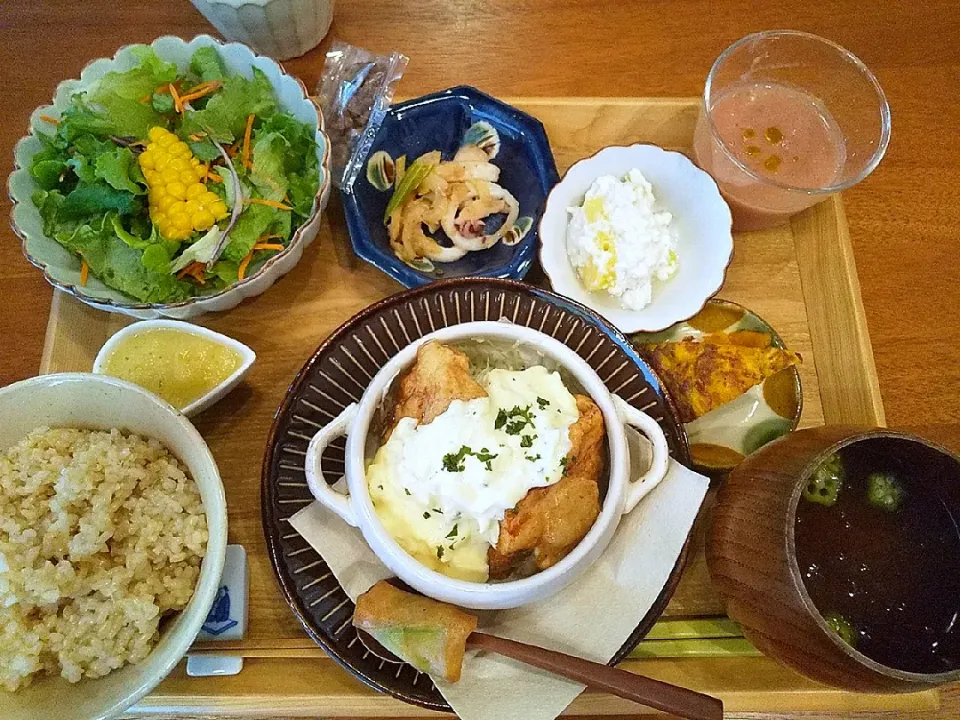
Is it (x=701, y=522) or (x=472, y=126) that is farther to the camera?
(x=472, y=126)

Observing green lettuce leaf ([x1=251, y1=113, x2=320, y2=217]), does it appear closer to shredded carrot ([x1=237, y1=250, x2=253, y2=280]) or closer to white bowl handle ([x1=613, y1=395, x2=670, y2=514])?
shredded carrot ([x1=237, y1=250, x2=253, y2=280])

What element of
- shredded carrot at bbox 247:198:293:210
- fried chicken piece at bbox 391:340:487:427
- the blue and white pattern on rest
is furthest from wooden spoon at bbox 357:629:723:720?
shredded carrot at bbox 247:198:293:210

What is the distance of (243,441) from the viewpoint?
153 cm

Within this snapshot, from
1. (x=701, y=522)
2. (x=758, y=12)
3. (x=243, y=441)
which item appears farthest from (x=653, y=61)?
(x=243, y=441)

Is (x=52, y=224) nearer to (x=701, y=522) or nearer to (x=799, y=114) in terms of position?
(x=701, y=522)

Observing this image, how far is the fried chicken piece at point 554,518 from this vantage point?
1118 mm

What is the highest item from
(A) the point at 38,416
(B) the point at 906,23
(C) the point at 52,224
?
(B) the point at 906,23

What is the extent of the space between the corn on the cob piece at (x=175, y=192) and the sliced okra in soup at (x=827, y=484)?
4.33ft

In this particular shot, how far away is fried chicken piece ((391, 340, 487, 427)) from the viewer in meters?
1.16

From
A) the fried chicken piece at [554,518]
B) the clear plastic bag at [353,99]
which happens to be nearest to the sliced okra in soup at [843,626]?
the fried chicken piece at [554,518]

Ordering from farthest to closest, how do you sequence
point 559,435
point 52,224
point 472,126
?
point 472,126 → point 52,224 → point 559,435

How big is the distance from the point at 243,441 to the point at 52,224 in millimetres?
641

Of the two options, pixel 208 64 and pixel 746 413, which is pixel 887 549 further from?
pixel 208 64

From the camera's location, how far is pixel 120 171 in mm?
1571
